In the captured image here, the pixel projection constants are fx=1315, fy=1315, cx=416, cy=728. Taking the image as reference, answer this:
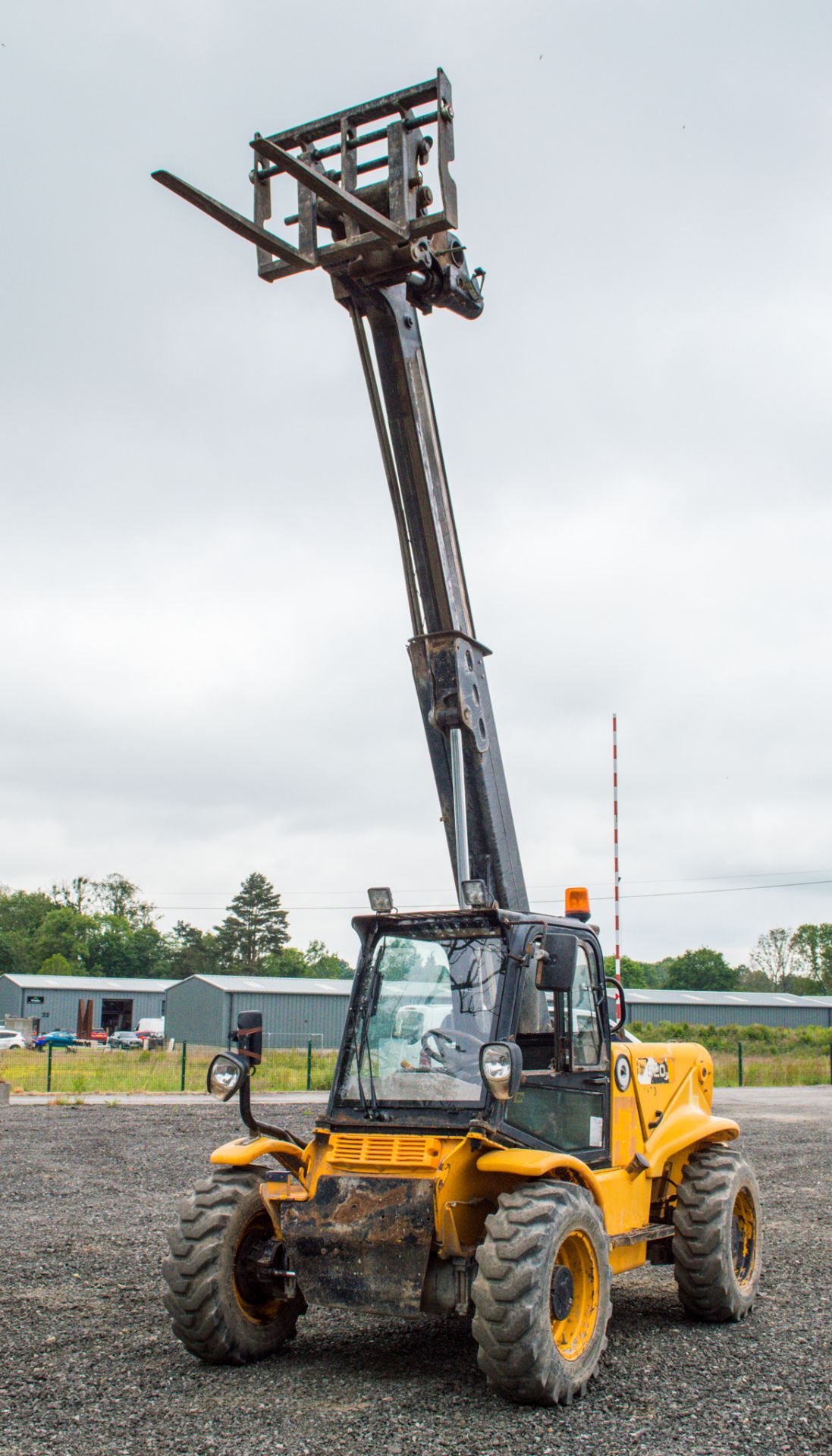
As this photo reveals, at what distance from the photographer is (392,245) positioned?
780cm

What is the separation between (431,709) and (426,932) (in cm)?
190

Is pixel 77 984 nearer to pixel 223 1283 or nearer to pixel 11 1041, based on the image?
pixel 11 1041

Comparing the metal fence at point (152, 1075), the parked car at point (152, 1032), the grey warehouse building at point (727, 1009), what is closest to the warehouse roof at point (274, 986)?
the parked car at point (152, 1032)

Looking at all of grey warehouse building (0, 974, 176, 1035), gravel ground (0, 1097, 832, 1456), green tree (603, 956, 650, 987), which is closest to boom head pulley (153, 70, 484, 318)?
gravel ground (0, 1097, 832, 1456)

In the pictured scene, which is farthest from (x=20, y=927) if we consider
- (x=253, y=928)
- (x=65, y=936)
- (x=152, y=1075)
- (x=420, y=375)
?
(x=420, y=375)

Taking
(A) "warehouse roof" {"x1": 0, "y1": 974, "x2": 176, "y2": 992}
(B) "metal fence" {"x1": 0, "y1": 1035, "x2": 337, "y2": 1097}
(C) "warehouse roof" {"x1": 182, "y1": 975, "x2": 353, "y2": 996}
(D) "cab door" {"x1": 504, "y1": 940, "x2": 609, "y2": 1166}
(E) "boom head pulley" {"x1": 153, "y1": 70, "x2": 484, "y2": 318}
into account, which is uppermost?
(E) "boom head pulley" {"x1": 153, "y1": 70, "x2": 484, "y2": 318}

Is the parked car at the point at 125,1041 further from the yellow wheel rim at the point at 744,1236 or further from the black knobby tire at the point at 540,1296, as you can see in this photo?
the black knobby tire at the point at 540,1296

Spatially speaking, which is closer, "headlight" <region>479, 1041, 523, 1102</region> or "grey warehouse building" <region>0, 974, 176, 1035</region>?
"headlight" <region>479, 1041, 523, 1102</region>

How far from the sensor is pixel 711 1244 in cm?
751

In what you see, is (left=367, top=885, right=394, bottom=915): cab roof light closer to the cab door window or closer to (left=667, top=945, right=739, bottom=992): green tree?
the cab door window

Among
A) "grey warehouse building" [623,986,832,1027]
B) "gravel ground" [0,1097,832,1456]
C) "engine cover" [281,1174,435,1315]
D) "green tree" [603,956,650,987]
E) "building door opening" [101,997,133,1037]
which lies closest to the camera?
"gravel ground" [0,1097,832,1456]

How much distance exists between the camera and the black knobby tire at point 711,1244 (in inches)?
296

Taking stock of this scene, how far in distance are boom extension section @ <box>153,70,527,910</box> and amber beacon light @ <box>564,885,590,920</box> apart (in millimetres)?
534

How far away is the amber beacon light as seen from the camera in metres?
7.82
